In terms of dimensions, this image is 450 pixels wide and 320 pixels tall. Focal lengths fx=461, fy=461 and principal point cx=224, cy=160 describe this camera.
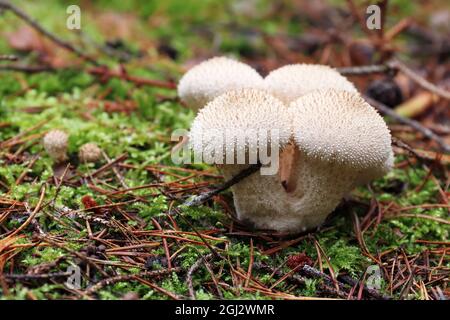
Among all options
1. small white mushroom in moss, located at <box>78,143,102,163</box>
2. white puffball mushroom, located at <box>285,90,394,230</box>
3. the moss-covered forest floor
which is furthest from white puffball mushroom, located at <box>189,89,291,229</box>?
small white mushroom in moss, located at <box>78,143,102,163</box>

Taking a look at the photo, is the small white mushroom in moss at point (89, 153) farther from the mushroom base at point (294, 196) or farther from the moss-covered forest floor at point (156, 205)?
the mushroom base at point (294, 196)

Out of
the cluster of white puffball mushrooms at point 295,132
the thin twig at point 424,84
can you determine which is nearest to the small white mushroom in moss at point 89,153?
the cluster of white puffball mushrooms at point 295,132

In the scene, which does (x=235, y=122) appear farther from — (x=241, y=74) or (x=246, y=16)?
(x=246, y=16)

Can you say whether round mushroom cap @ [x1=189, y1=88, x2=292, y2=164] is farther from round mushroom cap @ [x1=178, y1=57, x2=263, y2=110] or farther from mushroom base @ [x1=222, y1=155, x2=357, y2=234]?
round mushroom cap @ [x1=178, y1=57, x2=263, y2=110]

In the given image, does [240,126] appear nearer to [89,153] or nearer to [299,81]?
[299,81]

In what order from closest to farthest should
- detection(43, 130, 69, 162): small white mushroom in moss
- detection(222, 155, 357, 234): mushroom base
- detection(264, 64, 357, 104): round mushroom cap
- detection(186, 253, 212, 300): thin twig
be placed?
detection(186, 253, 212, 300): thin twig < detection(222, 155, 357, 234): mushroom base < detection(264, 64, 357, 104): round mushroom cap < detection(43, 130, 69, 162): small white mushroom in moss

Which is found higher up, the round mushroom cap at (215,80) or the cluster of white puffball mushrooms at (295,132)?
the round mushroom cap at (215,80)
